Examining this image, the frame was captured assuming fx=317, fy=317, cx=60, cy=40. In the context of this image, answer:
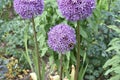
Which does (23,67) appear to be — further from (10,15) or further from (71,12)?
(71,12)

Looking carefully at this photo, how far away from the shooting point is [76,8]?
250cm

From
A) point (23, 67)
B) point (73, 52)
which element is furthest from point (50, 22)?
point (23, 67)

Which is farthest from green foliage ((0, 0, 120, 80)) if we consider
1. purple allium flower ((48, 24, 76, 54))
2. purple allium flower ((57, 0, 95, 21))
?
purple allium flower ((57, 0, 95, 21))

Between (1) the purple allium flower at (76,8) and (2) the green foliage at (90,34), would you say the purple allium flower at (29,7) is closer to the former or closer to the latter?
(1) the purple allium flower at (76,8)

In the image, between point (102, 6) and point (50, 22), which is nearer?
point (50, 22)

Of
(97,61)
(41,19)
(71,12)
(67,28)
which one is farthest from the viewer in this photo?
(97,61)

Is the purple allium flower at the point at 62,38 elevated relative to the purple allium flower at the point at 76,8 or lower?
lower

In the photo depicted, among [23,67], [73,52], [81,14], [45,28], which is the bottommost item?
[23,67]

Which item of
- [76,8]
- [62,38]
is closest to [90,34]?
[62,38]

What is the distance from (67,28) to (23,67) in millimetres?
2126

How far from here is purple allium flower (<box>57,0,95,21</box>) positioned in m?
2.48

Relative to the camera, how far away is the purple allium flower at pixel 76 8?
8.15 ft

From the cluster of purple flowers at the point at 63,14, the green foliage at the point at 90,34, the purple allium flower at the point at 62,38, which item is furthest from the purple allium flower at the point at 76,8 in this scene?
the green foliage at the point at 90,34

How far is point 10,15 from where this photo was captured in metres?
6.04
